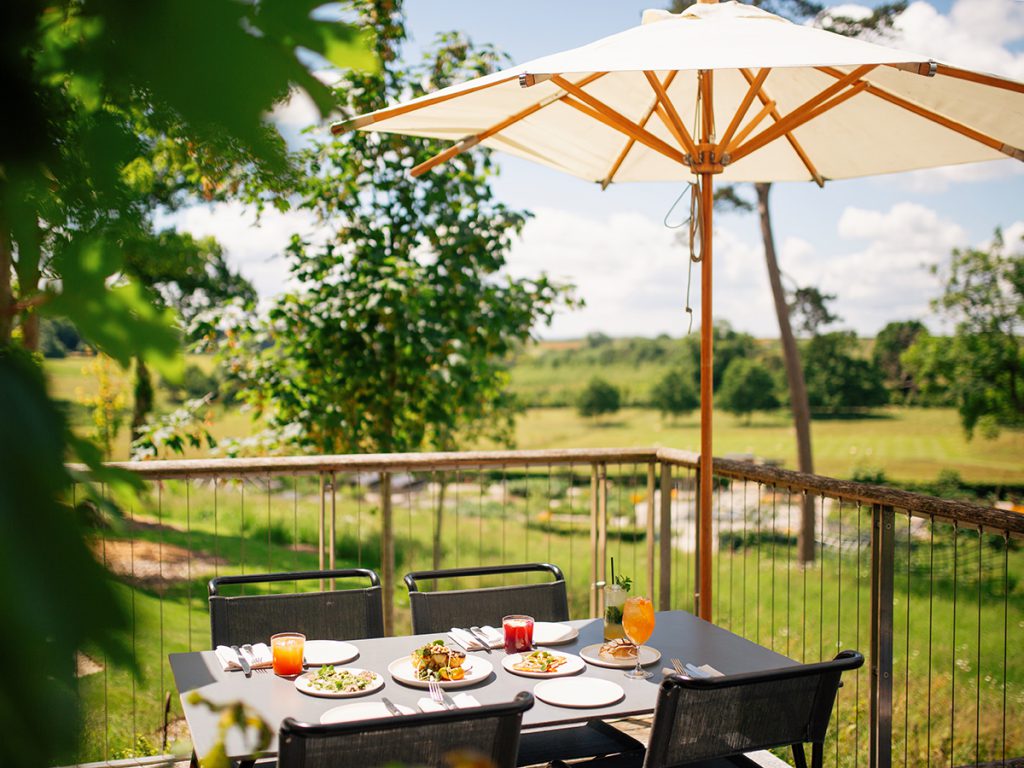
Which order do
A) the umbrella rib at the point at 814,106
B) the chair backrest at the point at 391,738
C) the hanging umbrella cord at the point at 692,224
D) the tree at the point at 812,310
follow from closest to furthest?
the chair backrest at the point at 391,738 < the umbrella rib at the point at 814,106 < the hanging umbrella cord at the point at 692,224 < the tree at the point at 812,310

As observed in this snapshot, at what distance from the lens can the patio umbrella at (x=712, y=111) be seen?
2627mm

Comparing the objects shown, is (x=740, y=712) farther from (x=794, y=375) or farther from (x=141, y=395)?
(x=794, y=375)

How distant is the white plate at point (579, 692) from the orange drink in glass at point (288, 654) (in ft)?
1.89

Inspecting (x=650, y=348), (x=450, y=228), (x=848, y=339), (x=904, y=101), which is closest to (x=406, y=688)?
(x=904, y=101)

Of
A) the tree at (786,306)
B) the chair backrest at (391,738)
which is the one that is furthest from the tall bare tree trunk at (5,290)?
the tree at (786,306)

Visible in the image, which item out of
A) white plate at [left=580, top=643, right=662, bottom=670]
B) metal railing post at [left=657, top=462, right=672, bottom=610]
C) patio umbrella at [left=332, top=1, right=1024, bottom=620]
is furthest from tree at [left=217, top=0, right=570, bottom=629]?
white plate at [left=580, top=643, right=662, bottom=670]

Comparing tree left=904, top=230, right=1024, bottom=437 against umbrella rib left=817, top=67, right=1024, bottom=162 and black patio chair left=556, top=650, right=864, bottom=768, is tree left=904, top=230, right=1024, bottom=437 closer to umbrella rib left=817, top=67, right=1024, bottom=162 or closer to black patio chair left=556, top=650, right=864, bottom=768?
umbrella rib left=817, top=67, right=1024, bottom=162

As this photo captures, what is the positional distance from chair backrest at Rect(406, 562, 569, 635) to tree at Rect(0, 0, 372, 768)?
2654 millimetres

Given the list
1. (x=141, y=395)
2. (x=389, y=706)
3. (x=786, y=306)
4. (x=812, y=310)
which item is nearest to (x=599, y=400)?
(x=812, y=310)

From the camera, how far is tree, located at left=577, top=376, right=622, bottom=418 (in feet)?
79.4

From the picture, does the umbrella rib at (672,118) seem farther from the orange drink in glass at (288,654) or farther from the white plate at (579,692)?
the orange drink in glass at (288,654)

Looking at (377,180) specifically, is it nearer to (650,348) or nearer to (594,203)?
(650,348)

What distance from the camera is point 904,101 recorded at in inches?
134

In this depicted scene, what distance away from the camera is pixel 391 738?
70.7 inches
